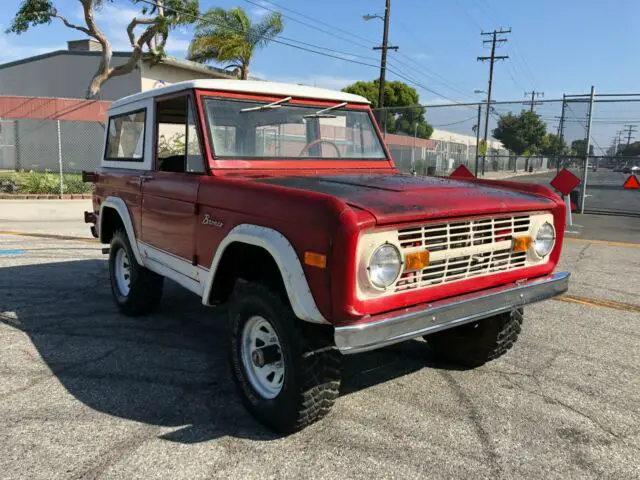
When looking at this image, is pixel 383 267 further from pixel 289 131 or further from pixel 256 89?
pixel 256 89

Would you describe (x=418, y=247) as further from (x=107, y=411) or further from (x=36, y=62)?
(x=36, y=62)

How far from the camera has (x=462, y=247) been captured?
2.90 m

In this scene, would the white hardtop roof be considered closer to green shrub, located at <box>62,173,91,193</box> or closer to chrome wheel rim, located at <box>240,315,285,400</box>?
chrome wheel rim, located at <box>240,315,285,400</box>

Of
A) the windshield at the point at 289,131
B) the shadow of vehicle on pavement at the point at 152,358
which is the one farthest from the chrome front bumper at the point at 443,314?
the windshield at the point at 289,131

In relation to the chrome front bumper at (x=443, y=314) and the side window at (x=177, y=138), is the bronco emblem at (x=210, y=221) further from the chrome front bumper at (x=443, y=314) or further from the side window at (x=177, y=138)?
the chrome front bumper at (x=443, y=314)

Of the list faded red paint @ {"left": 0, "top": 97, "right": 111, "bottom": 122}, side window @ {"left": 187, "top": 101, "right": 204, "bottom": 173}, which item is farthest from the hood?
faded red paint @ {"left": 0, "top": 97, "right": 111, "bottom": 122}

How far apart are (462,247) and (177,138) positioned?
2.46 m

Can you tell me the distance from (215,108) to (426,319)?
2.12m

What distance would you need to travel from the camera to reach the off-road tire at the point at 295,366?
2.75 m

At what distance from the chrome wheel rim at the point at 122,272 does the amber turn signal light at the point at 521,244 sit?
3518mm

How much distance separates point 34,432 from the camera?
118 inches

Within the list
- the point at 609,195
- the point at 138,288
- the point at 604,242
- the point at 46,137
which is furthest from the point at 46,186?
the point at 609,195

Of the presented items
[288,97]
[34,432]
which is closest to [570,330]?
[288,97]

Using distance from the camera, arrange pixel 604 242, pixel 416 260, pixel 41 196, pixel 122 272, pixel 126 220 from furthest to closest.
A: 1. pixel 41 196
2. pixel 604 242
3. pixel 122 272
4. pixel 126 220
5. pixel 416 260
